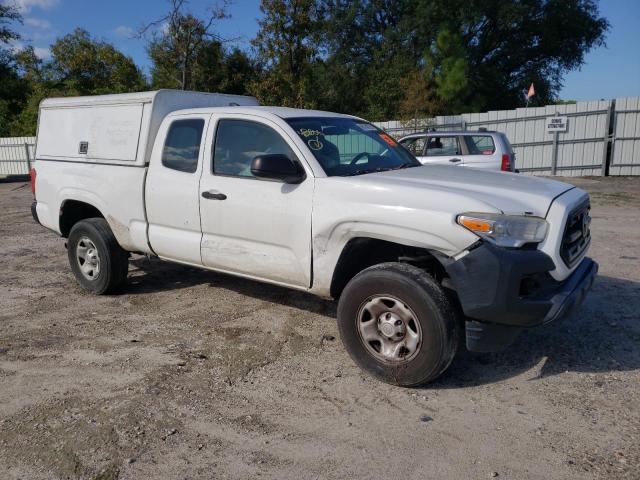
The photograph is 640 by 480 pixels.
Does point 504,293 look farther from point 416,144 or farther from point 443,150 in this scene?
point 416,144

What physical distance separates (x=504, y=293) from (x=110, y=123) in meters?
4.27

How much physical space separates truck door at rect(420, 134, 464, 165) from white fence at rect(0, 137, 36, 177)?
70.1ft

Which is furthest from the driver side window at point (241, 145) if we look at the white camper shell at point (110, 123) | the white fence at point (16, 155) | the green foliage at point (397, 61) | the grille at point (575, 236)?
the white fence at point (16, 155)

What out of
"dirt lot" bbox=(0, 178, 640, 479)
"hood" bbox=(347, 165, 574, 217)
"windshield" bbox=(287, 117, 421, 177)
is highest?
"windshield" bbox=(287, 117, 421, 177)

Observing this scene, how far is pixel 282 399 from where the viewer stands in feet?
11.6

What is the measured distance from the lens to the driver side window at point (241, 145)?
14.6ft

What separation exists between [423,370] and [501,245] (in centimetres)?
97

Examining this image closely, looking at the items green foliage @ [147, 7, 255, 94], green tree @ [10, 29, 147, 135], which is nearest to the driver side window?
green foliage @ [147, 7, 255, 94]

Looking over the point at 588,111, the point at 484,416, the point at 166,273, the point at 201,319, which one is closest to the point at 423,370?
the point at 484,416

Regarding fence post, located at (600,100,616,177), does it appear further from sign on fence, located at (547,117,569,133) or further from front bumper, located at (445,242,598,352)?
front bumper, located at (445,242,598,352)

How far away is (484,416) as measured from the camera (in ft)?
10.8

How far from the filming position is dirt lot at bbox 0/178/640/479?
2.85 metres

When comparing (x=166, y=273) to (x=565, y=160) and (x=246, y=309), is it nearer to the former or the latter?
(x=246, y=309)

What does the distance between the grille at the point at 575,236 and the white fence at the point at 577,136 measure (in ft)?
52.7
